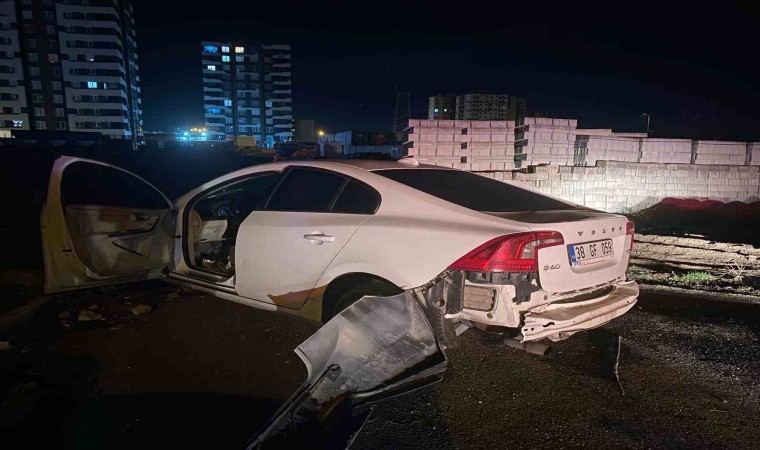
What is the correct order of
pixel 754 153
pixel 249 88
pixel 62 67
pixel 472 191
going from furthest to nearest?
pixel 249 88, pixel 62 67, pixel 754 153, pixel 472 191

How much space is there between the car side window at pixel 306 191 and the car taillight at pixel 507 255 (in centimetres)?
127

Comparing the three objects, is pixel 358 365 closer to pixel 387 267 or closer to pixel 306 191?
pixel 387 267

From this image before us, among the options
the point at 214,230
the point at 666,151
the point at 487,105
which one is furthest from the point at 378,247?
the point at 487,105

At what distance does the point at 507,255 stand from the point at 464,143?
832 cm

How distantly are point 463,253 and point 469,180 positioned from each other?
1273 millimetres

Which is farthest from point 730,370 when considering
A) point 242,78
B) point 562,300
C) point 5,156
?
point 242,78

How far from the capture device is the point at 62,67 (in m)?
72.1

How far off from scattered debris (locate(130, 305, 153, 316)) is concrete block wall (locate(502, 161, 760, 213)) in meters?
8.19

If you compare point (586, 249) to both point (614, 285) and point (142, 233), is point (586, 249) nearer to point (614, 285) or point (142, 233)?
point (614, 285)

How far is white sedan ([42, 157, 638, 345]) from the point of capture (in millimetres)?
2779

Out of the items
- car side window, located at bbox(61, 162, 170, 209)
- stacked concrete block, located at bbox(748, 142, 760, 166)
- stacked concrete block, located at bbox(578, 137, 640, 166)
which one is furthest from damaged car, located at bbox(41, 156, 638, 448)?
stacked concrete block, located at bbox(748, 142, 760, 166)

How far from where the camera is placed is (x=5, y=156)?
14.4 meters

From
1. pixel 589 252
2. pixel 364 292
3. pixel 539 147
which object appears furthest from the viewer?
pixel 539 147

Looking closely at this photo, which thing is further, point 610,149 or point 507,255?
point 610,149
